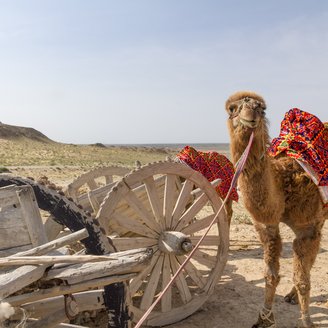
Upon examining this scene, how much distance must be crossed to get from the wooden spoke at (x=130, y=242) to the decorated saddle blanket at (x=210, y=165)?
332 cm

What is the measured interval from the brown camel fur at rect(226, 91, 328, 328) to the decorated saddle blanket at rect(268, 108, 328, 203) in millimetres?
99

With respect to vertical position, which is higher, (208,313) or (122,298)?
(122,298)

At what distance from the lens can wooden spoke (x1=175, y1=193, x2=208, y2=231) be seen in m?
4.35

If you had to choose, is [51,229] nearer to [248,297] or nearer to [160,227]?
[160,227]

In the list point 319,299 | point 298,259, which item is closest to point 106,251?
point 298,259

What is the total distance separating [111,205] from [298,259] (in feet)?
6.29

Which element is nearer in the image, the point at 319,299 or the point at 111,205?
the point at 111,205

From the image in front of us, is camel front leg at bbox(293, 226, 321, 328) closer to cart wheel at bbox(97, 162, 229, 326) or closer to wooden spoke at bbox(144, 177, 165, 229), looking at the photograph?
cart wheel at bbox(97, 162, 229, 326)

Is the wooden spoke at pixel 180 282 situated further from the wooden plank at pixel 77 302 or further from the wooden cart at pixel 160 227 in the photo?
the wooden plank at pixel 77 302

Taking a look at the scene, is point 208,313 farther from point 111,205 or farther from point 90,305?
point 90,305

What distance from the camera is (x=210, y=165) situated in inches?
296

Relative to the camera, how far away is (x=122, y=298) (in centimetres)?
252

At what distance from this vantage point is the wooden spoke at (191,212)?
14.3 ft

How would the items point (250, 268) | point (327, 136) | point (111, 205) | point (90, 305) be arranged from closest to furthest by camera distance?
1. point (90, 305)
2. point (111, 205)
3. point (327, 136)
4. point (250, 268)
